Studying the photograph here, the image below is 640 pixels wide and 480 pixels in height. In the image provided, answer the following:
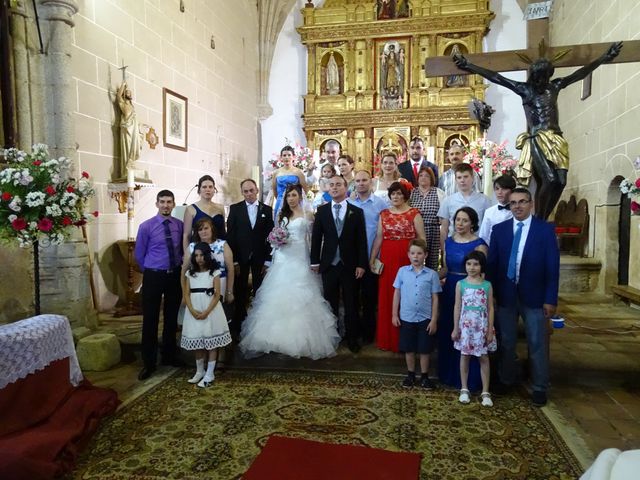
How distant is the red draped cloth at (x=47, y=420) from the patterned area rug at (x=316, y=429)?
12 centimetres

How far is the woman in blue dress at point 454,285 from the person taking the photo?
3529 mm

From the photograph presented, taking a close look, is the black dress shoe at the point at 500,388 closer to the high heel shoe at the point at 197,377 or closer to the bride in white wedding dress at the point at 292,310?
the bride in white wedding dress at the point at 292,310

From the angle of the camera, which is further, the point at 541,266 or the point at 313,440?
the point at 541,266

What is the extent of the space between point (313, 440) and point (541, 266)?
200cm

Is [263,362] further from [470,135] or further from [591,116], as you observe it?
[470,135]

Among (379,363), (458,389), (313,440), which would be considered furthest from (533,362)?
(313,440)

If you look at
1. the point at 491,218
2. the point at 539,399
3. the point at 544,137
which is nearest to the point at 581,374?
the point at 539,399

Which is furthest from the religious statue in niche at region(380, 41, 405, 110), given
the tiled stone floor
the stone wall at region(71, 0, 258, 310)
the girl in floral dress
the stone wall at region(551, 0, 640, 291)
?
the girl in floral dress

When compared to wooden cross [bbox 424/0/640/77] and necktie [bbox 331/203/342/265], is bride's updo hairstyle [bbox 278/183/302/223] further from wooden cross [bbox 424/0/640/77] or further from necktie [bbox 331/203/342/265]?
wooden cross [bbox 424/0/640/77]

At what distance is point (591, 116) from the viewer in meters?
7.63

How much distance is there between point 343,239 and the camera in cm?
411

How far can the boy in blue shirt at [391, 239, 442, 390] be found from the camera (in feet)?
11.7

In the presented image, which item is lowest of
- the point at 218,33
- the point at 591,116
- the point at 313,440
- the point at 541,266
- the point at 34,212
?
the point at 313,440

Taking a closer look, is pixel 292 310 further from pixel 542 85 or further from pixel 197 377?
pixel 542 85
